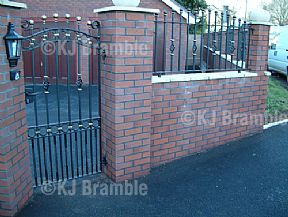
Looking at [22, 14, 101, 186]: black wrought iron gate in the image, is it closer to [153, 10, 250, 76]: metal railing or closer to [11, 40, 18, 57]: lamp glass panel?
[11, 40, 18, 57]: lamp glass panel

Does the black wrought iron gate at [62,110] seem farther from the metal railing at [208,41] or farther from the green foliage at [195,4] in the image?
the green foliage at [195,4]

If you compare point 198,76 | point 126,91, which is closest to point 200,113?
point 198,76

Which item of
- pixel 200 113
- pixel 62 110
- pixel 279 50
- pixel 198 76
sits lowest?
pixel 62 110

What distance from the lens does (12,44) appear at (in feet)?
8.14

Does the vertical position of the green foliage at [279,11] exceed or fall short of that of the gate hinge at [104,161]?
it exceeds it

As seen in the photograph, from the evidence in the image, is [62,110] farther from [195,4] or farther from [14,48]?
[195,4]

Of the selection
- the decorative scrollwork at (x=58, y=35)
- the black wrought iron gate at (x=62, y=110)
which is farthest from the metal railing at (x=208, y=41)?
the black wrought iron gate at (x=62, y=110)

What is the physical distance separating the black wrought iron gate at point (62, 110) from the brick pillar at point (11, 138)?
192 millimetres

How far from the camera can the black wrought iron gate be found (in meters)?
3.07

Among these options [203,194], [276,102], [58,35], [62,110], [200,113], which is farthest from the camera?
[62,110]

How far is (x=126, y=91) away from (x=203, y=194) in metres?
1.35

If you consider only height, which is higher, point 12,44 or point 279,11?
point 279,11

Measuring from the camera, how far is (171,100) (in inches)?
147

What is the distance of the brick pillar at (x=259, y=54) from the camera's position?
15.0 ft
